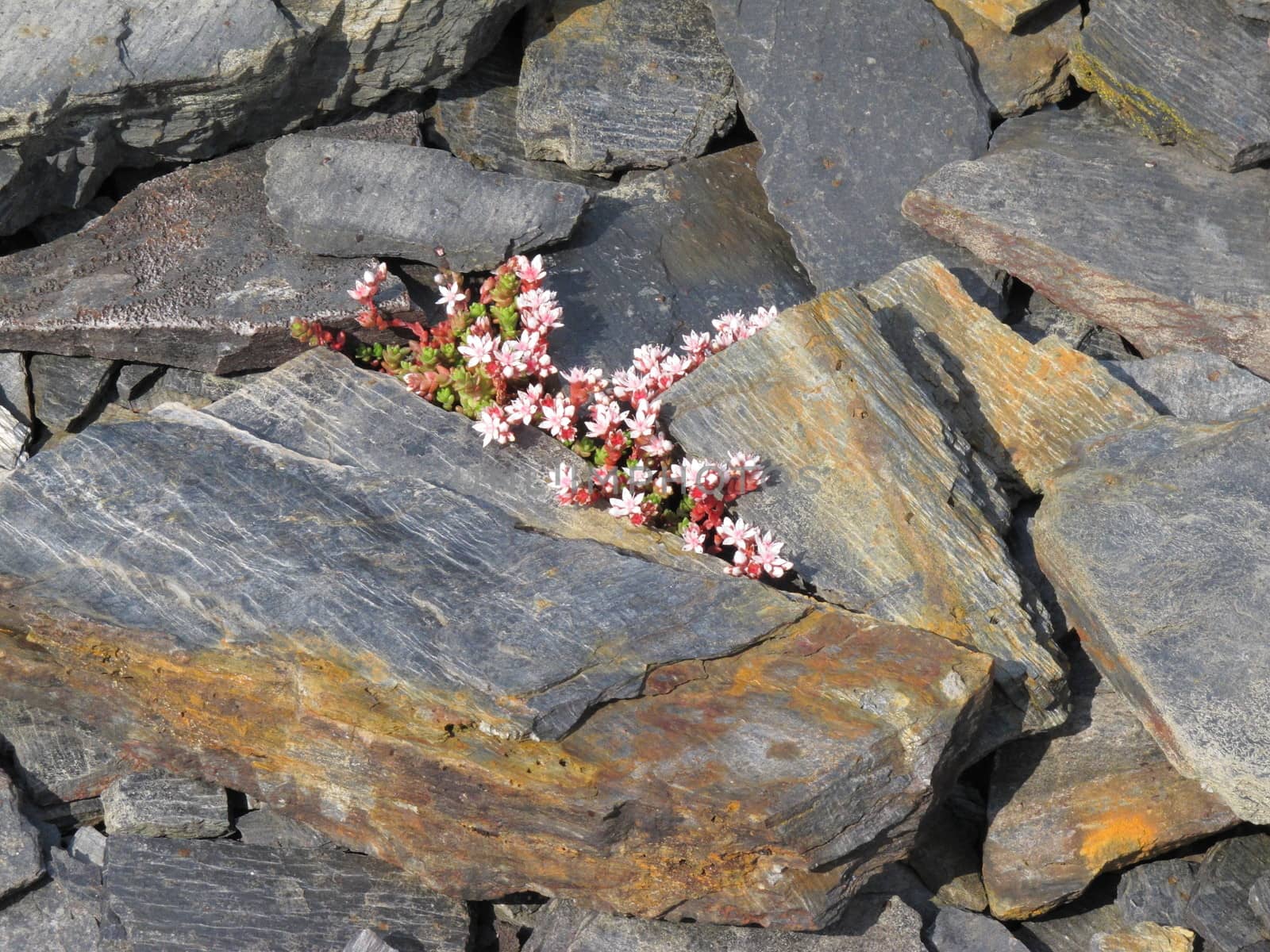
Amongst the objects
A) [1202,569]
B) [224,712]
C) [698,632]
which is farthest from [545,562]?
[1202,569]

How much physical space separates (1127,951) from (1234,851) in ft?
2.20

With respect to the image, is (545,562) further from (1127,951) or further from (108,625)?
(1127,951)

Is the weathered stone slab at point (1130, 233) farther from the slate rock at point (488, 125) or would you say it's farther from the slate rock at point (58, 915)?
the slate rock at point (58, 915)

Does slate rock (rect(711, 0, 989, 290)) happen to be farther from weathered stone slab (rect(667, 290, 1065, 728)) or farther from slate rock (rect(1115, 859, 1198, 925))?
slate rock (rect(1115, 859, 1198, 925))

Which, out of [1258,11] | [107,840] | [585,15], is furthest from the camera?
[585,15]

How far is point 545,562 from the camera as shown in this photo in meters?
5.48

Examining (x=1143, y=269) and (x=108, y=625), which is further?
(x=1143, y=269)

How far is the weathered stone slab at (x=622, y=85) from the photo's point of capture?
7.73 m

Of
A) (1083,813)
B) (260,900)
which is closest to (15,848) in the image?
(260,900)

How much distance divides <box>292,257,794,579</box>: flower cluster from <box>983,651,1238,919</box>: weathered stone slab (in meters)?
1.50

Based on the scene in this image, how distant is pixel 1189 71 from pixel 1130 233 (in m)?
0.95

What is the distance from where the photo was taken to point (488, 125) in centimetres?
800

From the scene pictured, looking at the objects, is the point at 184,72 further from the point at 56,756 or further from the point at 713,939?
the point at 713,939

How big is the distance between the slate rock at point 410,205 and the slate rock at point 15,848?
10.1 ft
